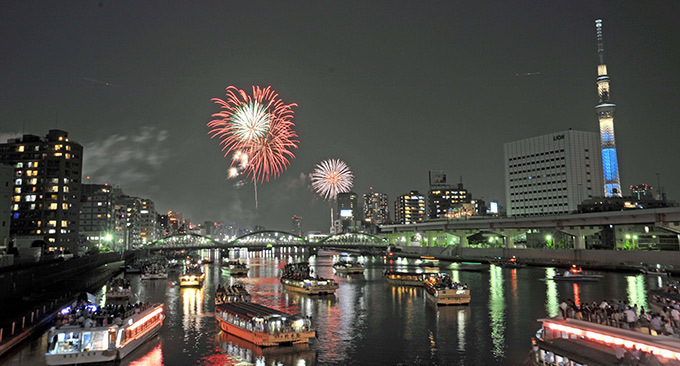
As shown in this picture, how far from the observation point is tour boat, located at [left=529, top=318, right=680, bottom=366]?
19359 mm

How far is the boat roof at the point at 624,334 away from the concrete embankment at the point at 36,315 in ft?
117

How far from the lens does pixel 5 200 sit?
3735 inches

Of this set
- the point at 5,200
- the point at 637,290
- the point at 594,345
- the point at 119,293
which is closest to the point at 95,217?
the point at 5,200

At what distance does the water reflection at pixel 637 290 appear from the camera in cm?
5255

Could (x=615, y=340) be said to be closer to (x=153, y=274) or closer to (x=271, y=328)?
(x=271, y=328)

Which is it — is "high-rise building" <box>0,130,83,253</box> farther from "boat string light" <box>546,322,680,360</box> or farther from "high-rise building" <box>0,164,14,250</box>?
"boat string light" <box>546,322,680,360</box>

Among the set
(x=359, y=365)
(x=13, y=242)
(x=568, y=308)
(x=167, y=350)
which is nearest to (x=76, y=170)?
(x=13, y=242)

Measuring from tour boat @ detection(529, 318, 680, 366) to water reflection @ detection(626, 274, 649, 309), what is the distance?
31.6m

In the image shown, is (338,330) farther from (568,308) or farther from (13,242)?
(13,242)

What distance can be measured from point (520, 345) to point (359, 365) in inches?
495

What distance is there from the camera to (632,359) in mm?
19172

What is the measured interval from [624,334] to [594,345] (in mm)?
1619

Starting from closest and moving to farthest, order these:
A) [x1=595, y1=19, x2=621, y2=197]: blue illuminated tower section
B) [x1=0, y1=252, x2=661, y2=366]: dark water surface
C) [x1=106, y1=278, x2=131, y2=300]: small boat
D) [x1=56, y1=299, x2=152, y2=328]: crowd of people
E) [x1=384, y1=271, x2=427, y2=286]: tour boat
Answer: [x1=56, y1=299, x2=152, y2=328]: crowd of people < [x1=0, y1=252, x2=661, y2=366]: dark water surface < [x1=106, y1=278, x2=131, y2=300]: small boat < [x1=384, y1=271, x2=427, y2=286]: tour boat < [x1=595, y1=19, x2=621, y2=197]: blue illuminated tower section

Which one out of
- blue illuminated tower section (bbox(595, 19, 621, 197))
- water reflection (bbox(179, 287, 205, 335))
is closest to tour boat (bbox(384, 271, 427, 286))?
water reflection (bbox(179, 287, 205, 335))
